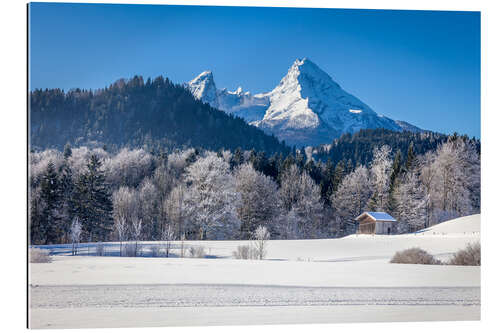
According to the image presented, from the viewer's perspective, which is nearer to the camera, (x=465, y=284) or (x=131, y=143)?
(x=465, y=284)

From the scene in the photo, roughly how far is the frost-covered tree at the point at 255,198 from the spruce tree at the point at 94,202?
531 centimetres

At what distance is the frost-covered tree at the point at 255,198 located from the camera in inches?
760

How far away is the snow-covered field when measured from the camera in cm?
671

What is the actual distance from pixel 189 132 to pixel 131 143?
3.52 metres

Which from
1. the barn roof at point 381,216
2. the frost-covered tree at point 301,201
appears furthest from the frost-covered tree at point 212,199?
the barn roof at point 381,216

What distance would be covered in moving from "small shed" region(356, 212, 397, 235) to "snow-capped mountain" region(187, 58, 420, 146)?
3240 mm

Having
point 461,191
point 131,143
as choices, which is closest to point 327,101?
point 461,191

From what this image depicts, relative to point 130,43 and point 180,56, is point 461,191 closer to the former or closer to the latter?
point 180,56

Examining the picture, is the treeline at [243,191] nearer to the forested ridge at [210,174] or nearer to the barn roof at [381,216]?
the forested ridge at [210,174]
